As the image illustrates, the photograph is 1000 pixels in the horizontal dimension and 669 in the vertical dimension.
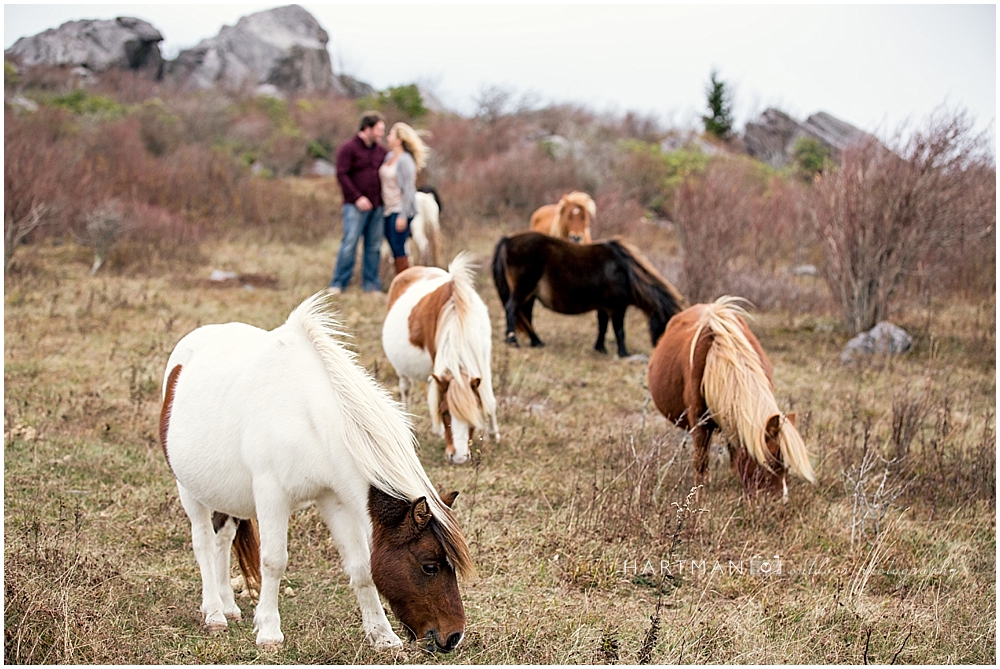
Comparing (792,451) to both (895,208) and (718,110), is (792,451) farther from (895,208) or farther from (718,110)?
(718,110)

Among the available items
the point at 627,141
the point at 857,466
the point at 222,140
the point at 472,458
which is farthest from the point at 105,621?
the point at 627,141

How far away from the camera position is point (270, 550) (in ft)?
9.82

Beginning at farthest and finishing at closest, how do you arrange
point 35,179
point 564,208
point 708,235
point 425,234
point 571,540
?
point 425,234 < point 564,208 < point 35,179 < point 708,235 < point 571,540

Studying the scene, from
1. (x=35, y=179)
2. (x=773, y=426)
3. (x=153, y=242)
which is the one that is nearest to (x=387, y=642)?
(x=773, y=426)

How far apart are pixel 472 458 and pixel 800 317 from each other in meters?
7.18

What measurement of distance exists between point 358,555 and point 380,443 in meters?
0.44

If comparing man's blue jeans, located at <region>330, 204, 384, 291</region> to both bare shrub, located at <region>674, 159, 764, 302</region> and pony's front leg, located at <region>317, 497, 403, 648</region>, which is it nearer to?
bare shrub, located at <region>674, 159, 764, 302</region>

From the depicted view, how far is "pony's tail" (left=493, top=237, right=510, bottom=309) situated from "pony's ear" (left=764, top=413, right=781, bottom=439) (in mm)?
5068

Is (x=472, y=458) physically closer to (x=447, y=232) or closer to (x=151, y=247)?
(x=151, y=247)

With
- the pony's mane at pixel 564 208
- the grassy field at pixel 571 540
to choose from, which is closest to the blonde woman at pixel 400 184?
the pony's mane at pixel 564 208

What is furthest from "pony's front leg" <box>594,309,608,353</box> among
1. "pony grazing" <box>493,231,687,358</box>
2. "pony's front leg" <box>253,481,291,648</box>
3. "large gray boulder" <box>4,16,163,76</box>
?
"large gray boulder" <box>4,16,163,76</box>

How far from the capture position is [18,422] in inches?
214

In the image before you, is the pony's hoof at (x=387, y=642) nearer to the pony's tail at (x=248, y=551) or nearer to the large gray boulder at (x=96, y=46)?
the pony's tail at (x=248, y=551)

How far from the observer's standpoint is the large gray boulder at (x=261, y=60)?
1391 inches
